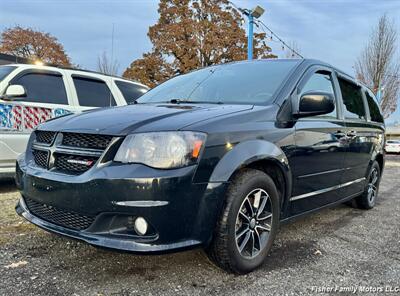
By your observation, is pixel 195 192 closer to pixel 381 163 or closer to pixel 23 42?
pixel 381 163

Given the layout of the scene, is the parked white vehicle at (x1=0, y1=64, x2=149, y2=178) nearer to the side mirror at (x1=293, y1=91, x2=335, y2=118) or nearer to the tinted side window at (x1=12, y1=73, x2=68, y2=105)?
the tinted side window at (x1=12, y1=73, x2=68, y2=105)

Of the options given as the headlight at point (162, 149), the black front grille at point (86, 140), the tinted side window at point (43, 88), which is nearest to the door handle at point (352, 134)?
the headlight at point (162, 149)

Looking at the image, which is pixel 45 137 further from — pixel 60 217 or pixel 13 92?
pixel 13 92

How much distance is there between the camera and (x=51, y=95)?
216 inches

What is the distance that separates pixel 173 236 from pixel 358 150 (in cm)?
282

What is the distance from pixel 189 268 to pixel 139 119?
116 cm

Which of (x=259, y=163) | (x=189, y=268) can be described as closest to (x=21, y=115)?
(x=189, y=268)

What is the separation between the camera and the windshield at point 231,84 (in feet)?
10.8

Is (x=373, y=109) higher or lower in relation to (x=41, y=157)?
higher

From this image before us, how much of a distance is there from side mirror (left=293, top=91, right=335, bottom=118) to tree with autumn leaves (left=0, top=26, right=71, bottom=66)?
102 feet

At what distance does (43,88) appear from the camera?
17.8 feet

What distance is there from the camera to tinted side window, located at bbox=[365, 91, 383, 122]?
5160mm

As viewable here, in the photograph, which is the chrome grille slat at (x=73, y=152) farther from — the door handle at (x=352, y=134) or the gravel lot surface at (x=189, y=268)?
the door handle at (x=352, y=134)

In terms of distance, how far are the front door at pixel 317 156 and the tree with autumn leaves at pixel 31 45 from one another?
3080 cm
